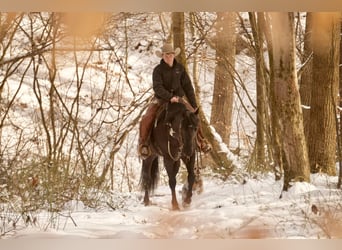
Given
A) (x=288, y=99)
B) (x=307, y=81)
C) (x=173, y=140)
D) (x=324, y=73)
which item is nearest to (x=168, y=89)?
(x=173, y=140)

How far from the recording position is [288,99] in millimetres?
3912

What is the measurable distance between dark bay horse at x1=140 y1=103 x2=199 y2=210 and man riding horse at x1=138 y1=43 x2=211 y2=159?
0.03 meters

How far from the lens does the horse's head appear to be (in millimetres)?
3879

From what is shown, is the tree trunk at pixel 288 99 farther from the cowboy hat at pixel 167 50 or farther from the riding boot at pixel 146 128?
the riding boot at pixel 146 128

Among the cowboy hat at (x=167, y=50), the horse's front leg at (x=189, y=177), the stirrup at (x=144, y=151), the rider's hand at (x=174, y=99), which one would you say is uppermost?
the cowboy hat at (x=167, y=50)

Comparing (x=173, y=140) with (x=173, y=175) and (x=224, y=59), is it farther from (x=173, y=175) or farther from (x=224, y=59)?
(x=224, y=59)

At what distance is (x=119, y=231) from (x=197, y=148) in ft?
2.19

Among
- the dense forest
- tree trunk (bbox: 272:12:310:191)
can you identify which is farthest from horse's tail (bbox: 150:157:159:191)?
tree trunk (bbox: 272:12:310:191)

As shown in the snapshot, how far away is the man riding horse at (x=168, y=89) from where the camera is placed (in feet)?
12.7

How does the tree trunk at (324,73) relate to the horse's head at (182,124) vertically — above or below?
above

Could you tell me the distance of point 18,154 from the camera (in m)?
3.84

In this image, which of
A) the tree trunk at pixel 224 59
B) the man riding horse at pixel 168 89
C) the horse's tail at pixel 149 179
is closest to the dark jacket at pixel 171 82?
the man riding horse at pixel 168 89

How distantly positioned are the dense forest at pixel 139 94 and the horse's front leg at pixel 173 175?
172mm

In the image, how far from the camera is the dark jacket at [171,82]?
12.7 feet
